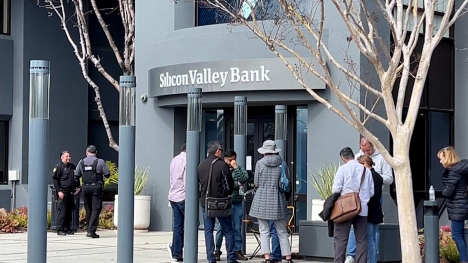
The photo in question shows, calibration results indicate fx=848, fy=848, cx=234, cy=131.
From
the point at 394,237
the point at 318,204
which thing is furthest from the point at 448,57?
the point at 394,237

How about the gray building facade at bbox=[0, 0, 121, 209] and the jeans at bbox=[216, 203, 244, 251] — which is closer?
the jeans at bbox=[216, 203, 244, 251]

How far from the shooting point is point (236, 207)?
545 inches

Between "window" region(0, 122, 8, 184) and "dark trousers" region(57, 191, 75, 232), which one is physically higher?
"window" region(0, 122, 8, 184)

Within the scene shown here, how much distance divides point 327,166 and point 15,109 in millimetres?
11378

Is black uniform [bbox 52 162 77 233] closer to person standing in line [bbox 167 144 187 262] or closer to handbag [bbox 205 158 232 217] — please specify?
person standing in line [bbox 167 144 187 262]

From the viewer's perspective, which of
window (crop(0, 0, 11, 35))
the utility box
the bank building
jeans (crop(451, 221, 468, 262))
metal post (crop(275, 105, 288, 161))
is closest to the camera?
jeans (crop(451, 221, 468, 262))

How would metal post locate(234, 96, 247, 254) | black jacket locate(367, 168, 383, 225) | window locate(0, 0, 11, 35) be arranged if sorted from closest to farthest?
black jacket locate(367, 168, 383, 225) < metal post locate(234, 96, 247, 254) < window locate(0, 0, 11, 35)

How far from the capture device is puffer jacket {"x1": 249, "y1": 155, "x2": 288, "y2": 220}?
1288cm

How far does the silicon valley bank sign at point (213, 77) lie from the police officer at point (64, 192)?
2.82m

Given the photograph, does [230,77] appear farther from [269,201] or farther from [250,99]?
[269,201]

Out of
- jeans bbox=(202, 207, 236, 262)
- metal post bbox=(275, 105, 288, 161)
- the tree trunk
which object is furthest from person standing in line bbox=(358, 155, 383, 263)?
metal post bbox=(275, 105, 288, 161)

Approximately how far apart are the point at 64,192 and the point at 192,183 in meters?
7.23

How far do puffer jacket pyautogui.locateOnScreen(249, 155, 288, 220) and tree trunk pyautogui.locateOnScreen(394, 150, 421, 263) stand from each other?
2836 mm

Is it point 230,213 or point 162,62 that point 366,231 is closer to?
point 230,213
